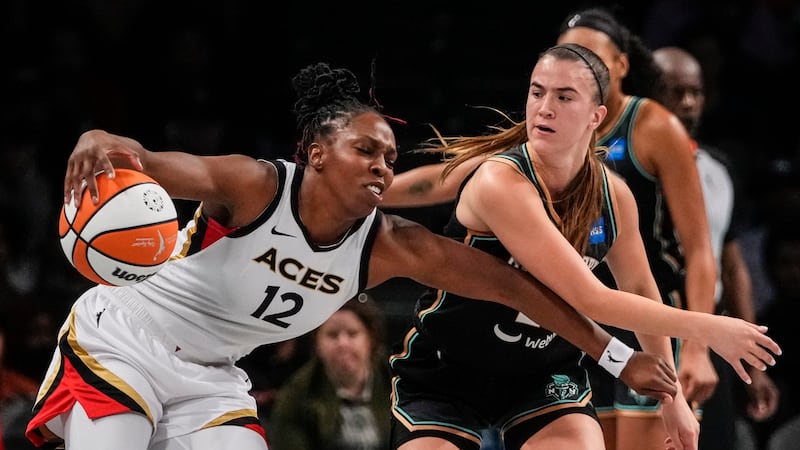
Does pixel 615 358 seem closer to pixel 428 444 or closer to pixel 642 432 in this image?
pixel 428 444

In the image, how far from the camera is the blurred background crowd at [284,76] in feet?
24.1

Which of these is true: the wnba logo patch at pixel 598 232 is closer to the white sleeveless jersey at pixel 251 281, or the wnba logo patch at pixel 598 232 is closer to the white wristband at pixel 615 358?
the white wristband at pixel 615 358

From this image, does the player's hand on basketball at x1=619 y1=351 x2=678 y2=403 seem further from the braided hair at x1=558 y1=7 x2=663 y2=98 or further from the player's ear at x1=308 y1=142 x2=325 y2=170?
the braided hair at x1=558 y1=7 x2=663 y2=98

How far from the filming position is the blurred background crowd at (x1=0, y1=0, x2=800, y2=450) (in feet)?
24.1

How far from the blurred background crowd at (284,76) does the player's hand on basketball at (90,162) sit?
3.63 meters

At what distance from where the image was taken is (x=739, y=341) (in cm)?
344

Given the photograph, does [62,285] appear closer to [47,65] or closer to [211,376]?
[47,65]

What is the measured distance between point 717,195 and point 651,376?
7.46 feet

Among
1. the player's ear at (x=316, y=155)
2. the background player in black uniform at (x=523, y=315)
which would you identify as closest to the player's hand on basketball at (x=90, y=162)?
the player's ear at (x=316, y=155)

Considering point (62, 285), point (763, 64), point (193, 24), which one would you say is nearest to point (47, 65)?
point (193, 24)

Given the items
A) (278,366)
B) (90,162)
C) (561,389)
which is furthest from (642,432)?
(278,366)

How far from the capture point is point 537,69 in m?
3.89

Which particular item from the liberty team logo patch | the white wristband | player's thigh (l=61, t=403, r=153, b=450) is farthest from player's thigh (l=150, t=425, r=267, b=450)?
the white wristband

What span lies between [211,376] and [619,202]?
4.54 feet
